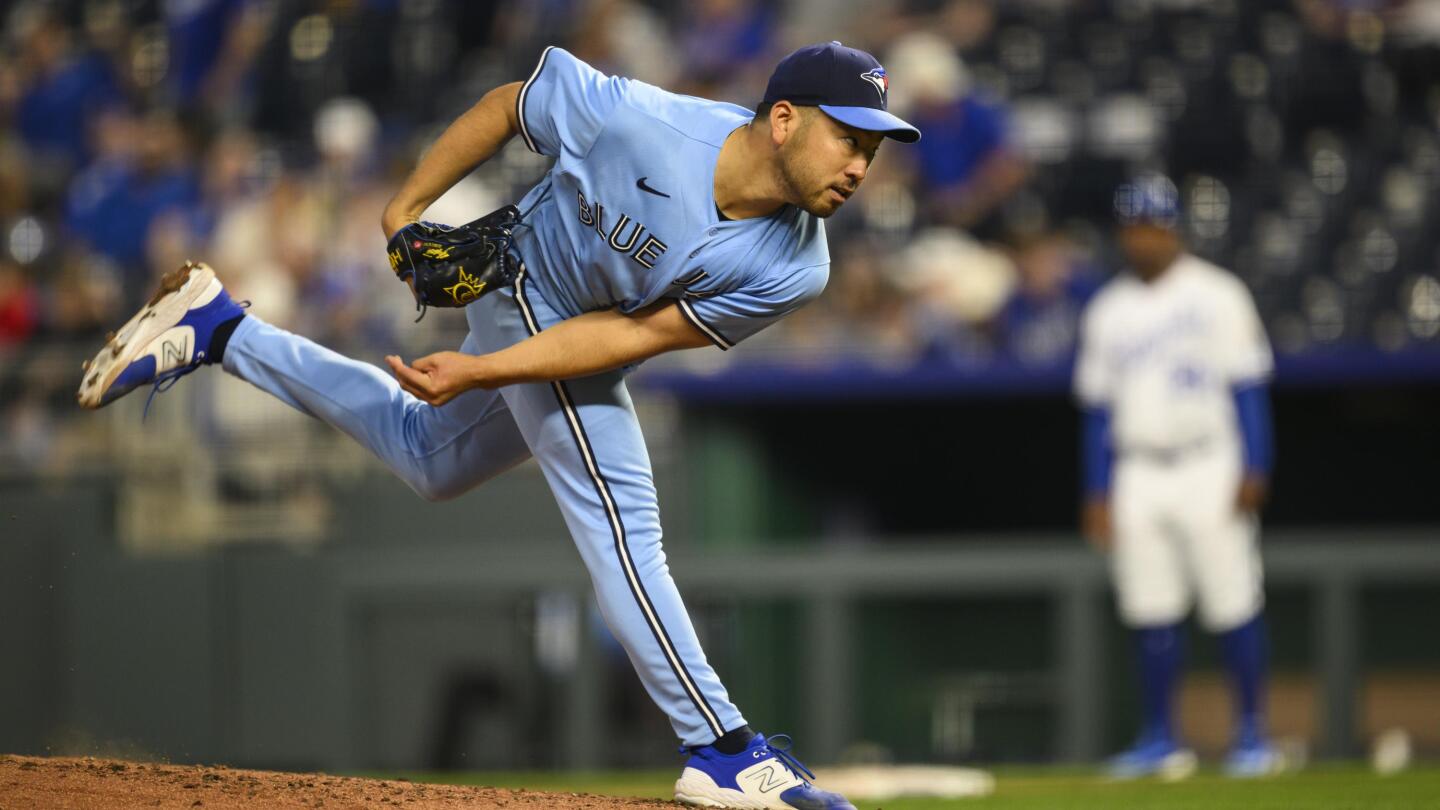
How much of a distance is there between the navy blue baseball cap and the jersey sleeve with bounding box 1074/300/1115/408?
3821mm

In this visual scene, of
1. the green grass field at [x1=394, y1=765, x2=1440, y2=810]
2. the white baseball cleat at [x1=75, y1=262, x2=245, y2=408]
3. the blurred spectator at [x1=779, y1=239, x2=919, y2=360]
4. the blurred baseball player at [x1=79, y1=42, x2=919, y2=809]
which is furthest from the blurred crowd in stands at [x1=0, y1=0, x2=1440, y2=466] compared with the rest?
the blurred baseball player at [x1=79, y1=42, x2=919, y2=809]

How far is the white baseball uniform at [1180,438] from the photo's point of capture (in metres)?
7.20

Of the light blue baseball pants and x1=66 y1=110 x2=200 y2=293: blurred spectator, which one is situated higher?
x1=66 y1=110 x2=200 y2=293: blurred spectator

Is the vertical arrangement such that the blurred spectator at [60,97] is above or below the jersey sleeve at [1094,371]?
above

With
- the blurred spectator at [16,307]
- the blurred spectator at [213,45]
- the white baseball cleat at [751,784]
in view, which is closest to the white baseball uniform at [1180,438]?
the white baseball cleat at [751,784]

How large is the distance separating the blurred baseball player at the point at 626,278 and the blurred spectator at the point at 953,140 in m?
5.18

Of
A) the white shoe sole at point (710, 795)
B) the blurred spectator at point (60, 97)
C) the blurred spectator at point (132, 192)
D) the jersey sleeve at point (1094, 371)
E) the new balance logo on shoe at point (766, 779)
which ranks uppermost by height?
the blurred spectator at point (60, 97)

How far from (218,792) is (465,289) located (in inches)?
47.1

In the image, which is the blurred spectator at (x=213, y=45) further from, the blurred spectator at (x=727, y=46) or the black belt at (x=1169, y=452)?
the black belt at (x=1169, y=452)

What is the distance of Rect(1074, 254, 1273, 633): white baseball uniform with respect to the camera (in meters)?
7.20

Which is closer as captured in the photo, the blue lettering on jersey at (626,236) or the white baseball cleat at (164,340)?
the blue lettering on jersey at (626,236)

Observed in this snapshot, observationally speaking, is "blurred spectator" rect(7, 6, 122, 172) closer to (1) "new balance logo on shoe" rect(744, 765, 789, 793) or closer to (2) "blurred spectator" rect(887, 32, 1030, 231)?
(2) "blurred spectator" rect(887, 32, 1030, 231)

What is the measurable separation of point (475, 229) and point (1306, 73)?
6.74 metres

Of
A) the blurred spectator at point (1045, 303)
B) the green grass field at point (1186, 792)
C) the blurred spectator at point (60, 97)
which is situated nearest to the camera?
the green grass field at point (1186, 792)
